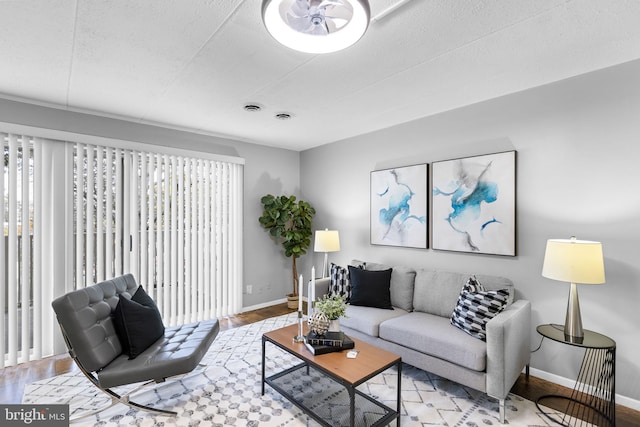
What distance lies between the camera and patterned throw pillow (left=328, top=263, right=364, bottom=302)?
3516 mm

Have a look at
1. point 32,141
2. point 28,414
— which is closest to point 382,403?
point 28,414

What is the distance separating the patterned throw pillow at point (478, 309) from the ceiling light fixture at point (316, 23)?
2.16 metres

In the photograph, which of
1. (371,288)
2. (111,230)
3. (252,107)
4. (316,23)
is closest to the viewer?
(316,23)

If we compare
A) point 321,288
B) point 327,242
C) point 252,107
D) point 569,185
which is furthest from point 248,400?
point 569,185

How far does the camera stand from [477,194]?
3088 millimetres

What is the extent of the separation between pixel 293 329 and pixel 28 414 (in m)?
1.85

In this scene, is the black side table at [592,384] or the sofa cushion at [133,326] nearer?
the black side table at [592,384]

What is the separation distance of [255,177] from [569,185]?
3.73 m

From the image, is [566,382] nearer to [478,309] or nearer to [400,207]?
[478,309]

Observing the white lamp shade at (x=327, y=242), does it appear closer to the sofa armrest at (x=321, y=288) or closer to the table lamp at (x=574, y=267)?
the sofa armrest at (x=321, y=288)

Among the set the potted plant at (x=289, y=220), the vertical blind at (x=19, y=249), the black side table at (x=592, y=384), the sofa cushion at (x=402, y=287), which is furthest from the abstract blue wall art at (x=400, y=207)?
the vertical blind at (x=19, y=249)

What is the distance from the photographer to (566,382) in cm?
258

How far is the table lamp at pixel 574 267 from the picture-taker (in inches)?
82.2

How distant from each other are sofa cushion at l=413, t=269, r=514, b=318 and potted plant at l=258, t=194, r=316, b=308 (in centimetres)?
195
